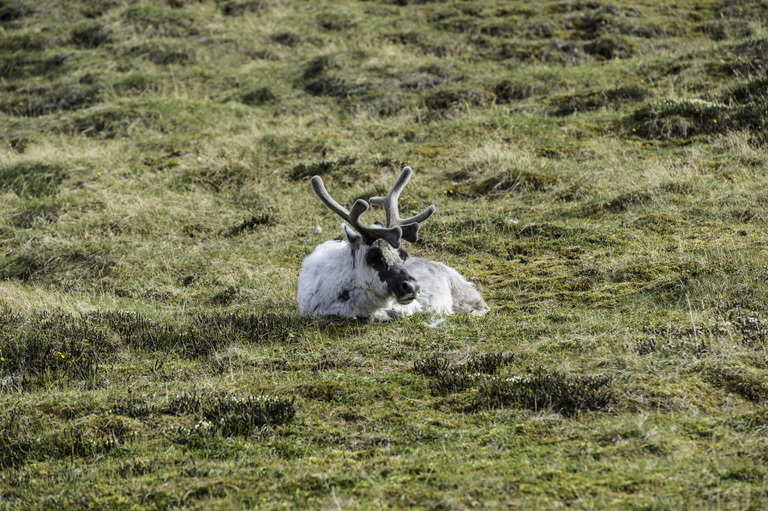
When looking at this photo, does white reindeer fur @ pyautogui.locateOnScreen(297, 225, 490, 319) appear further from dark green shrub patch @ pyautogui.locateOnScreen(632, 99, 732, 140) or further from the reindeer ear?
dark green shrub patch @ pyautogui.locateOnScreen(632, 99, 732, 140)

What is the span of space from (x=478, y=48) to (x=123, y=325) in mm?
17909

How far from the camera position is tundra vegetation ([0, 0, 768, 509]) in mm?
5117

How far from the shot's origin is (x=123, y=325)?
29.1 ft

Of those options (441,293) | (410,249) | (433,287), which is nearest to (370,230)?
(433,287)

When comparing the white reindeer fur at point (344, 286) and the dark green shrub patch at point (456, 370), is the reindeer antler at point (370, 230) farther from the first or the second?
the dark green shrub patch at point (456, 370)

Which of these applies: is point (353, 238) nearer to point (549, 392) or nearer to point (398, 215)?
point (398, 215)

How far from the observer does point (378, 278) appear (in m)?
8.92

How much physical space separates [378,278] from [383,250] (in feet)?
1.26

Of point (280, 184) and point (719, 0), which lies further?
point (719, 0)

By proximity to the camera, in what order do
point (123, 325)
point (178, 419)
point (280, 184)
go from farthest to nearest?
point (280, 184) → point (123, 325) → point (178, 419)

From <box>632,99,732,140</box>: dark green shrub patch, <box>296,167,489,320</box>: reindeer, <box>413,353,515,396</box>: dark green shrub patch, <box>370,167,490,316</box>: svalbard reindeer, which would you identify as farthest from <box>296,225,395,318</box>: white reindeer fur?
<box>632,99,732,140</box>: dark green shrub patch

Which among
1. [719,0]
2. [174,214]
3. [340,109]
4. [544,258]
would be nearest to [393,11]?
[340,109]

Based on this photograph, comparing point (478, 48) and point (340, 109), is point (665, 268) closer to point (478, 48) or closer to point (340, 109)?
point (340, 109)

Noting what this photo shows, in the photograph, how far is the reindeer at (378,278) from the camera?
29.3ft
